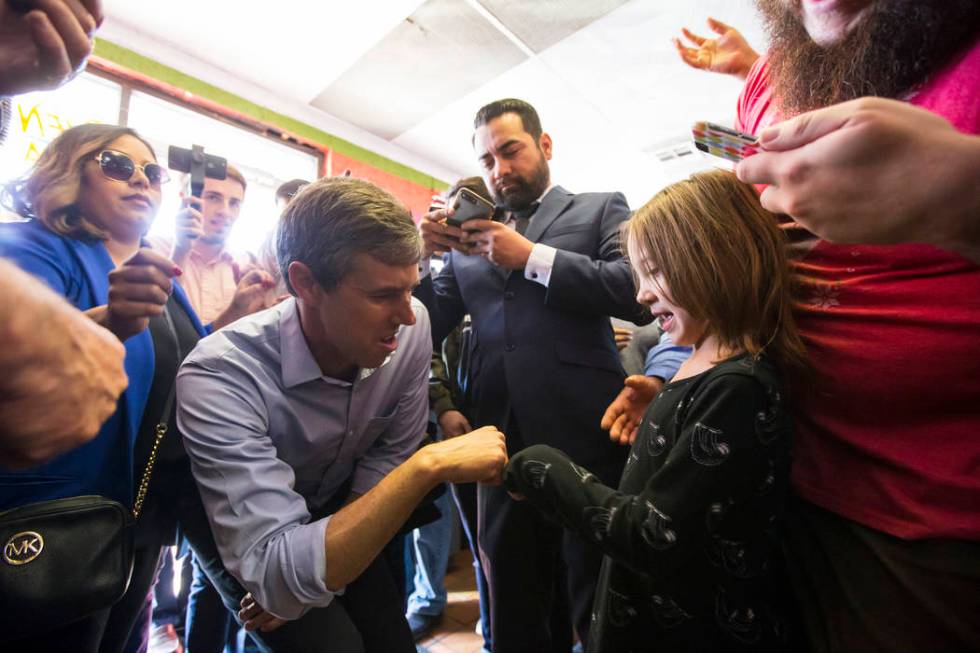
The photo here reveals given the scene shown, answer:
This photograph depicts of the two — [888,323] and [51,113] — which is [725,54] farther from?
[51,113]

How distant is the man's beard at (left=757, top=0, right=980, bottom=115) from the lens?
2.16 feet

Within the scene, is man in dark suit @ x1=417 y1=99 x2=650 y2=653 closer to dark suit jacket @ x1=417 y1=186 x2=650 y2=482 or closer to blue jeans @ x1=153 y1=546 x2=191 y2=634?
dark suit jacket @ x1=417 y1=186 x2=650 y2=482

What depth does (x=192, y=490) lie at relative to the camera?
1225mm

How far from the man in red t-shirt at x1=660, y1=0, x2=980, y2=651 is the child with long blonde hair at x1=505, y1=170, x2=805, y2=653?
0.21ft

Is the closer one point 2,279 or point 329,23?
point 2,279

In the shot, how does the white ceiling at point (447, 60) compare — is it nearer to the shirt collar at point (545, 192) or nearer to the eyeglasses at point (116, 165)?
the shirt collar at point (545, 192)

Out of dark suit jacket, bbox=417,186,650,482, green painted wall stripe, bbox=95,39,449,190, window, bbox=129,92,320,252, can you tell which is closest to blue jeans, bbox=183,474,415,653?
dark suit jacket, bbox=417,186,650,482

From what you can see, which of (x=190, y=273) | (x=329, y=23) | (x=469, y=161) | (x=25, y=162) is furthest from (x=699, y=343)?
(x=469, y=161)

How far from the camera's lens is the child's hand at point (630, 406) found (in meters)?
1.15

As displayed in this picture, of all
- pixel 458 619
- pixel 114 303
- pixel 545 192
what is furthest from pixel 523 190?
pixel 458 619

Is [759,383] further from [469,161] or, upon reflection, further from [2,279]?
[469,161]

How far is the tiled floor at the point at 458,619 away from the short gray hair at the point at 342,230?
1717 millimetres

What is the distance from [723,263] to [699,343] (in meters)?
0.18

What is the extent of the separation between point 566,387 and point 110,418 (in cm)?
114
